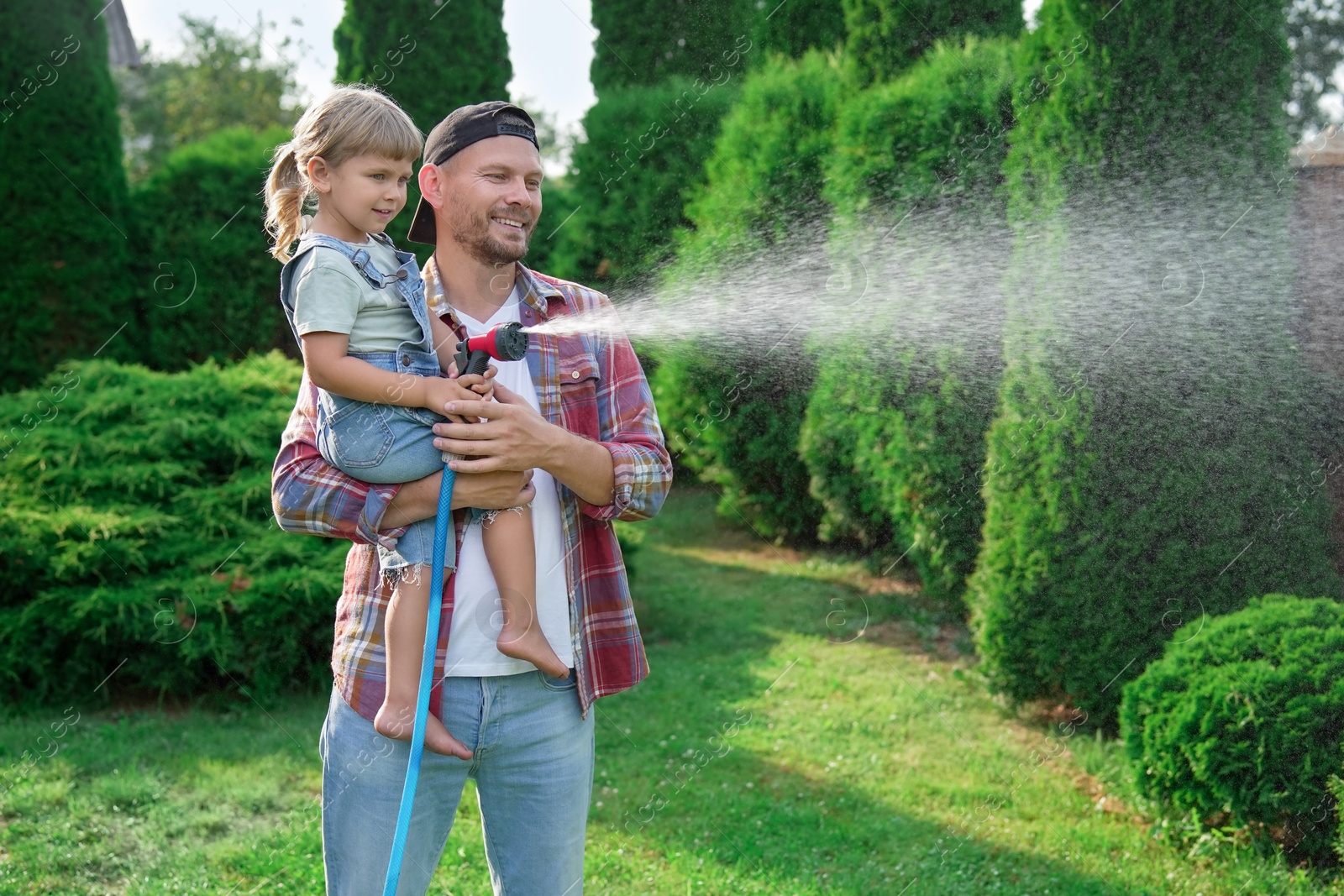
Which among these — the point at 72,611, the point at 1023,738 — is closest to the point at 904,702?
the point at 1023,738

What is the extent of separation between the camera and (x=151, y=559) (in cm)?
557

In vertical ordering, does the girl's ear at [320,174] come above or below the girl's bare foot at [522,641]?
above

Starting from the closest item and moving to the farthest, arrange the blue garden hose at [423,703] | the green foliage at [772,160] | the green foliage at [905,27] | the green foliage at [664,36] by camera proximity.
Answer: the blue garden hose at [423,703] < the green foliage at [772,160] < the green foliage at [905,27] < the green foliage at [664,36]

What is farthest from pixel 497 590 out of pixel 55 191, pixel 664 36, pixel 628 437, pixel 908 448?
pixel 664 36

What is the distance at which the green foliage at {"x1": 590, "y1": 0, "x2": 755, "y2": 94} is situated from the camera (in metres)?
11.6

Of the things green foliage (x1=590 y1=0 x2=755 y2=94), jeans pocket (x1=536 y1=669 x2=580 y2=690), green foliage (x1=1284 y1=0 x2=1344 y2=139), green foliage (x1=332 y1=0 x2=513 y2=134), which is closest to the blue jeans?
jeans pocket (x1=536 y1=669 x2=580 y2=690)

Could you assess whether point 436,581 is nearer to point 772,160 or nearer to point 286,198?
point 286,198

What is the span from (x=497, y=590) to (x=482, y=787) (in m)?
0.41

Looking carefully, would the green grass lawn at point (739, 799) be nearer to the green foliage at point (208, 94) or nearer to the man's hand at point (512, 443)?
the man's hand at point (512, 443)

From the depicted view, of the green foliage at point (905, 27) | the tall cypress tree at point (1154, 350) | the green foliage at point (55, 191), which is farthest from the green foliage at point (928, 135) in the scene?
the green foliage at point (55, 191)

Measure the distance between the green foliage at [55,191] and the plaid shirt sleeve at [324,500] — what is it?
8.43 m

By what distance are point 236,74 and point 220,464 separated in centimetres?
1964

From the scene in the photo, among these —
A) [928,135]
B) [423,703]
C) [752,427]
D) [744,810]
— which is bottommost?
[744,810]

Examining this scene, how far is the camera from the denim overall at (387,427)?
207 cm
